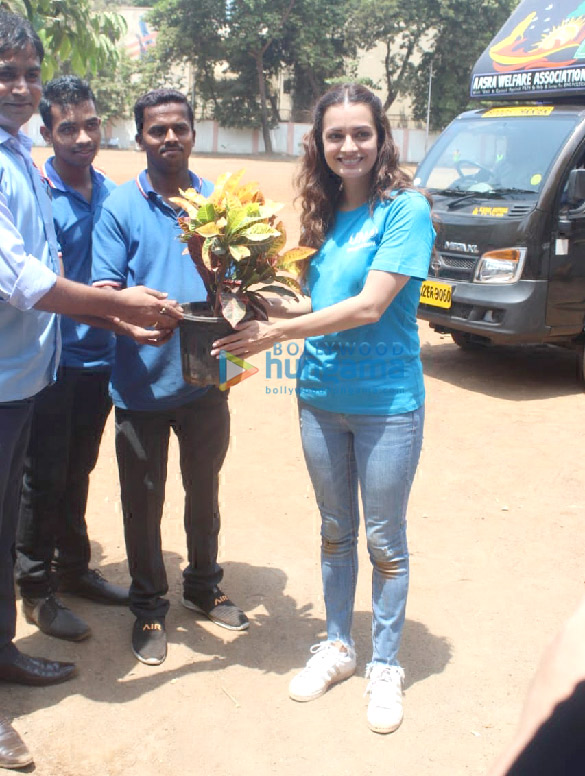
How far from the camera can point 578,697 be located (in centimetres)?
98

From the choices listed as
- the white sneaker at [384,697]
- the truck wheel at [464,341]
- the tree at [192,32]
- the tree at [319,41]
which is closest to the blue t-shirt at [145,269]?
the white sneaker at [384,697]

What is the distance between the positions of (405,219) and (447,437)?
3.70 m

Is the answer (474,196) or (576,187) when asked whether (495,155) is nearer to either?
(474,196)

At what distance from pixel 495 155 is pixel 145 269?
5442 mm

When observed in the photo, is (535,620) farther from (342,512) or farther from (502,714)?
(342,512)

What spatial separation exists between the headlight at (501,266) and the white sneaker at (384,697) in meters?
4.58

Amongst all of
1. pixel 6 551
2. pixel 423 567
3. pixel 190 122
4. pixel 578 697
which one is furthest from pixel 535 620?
pixel 578 697

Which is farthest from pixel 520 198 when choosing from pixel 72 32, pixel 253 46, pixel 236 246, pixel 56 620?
pixel 253 46

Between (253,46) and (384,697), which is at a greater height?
(253,46)

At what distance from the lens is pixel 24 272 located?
2.81m

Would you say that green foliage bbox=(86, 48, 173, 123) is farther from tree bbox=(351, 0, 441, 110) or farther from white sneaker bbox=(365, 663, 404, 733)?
white sneaker bbox=(365, 663, 404, 733)


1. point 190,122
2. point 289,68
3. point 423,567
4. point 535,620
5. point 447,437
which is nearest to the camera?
point 190,122

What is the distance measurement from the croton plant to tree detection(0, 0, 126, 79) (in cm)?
200

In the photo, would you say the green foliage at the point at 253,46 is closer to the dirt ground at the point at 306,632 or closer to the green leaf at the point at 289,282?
the dirt ground at the point at 306,632
